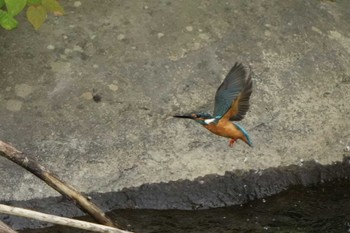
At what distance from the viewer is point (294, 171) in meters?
4.04

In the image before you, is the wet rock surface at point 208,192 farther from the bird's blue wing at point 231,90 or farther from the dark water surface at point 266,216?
the bird's blue wing at point 231,90

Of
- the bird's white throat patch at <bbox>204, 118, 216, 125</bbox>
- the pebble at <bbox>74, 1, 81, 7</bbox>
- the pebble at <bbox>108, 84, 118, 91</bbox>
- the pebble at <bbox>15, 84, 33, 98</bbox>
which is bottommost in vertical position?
the pebble at <bbox>15, 84, 33, 98</bbox>

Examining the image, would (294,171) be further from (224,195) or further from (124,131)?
(124,131)

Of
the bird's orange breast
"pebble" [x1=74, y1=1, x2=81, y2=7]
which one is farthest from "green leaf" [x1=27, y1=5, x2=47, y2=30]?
"pebble" [x1=74, y1=1, x2=81, y2=7]

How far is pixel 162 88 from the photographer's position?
427 centimetres

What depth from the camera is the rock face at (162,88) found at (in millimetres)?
3916

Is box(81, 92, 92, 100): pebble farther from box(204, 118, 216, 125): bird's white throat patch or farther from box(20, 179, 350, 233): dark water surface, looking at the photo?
box(204, 118, 216, 125): bird's white throat patch

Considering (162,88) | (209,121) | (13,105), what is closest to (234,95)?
(209,121)

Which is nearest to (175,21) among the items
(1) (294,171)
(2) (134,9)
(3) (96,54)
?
(2) (134,9)

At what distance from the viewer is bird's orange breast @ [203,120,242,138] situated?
340 centimetres

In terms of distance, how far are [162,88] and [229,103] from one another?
976 mm

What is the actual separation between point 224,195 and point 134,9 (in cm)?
144

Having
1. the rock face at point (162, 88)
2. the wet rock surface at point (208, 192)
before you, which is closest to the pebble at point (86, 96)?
the rock face at point (162, 88)

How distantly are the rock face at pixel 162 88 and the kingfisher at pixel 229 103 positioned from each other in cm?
59
